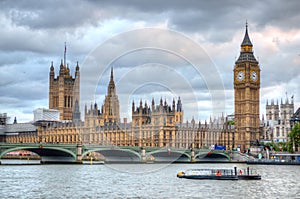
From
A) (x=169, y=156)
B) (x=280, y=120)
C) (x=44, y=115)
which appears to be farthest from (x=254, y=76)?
(x=44, y=115)

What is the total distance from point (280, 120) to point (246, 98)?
25365mm

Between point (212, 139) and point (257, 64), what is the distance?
2232 centimetres

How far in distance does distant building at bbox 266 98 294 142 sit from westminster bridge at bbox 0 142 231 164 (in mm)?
45941

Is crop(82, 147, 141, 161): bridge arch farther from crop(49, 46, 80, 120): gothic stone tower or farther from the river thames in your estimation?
crop(49, 46, 80, 120): gothic stone tower

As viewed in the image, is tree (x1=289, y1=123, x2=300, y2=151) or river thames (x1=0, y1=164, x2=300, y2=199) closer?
river thames (x1=0, y1=164, x2=300, y2=199)

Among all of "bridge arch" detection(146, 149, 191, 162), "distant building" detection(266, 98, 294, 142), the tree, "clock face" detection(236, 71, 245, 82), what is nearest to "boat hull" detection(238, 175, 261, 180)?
"bridge arch" detection(146, 149, 191, 162)

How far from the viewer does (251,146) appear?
14288cm

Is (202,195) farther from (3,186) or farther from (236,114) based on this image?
(236,114)

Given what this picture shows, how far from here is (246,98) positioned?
474 feet

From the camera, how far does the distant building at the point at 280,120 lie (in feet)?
534

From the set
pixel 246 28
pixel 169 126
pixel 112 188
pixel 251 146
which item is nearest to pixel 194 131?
pixel 169 126

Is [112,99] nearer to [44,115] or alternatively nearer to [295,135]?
[295,135]

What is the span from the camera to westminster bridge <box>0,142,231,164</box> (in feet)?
286

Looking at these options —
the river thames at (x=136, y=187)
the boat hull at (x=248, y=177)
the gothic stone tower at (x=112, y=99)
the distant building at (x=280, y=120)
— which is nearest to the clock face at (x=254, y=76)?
the distant building at (x=280, y=120)
